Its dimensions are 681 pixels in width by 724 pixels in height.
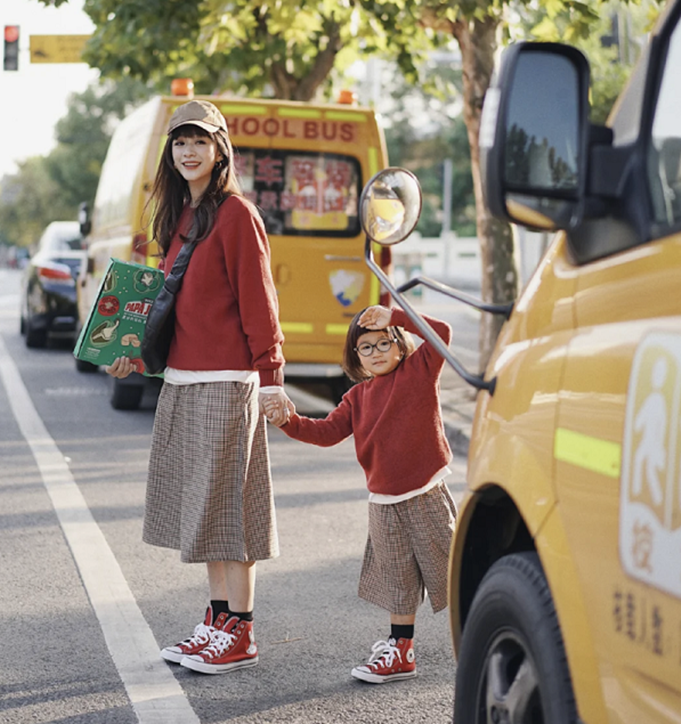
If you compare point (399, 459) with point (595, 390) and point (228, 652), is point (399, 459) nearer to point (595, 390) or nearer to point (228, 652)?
point (228, 652)

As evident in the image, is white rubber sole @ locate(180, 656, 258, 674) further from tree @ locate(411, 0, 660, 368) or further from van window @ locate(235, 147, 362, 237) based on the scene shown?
tree @ locate(411, 0, 660, 368)

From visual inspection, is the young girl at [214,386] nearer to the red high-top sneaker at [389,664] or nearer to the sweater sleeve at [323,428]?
the sweater sleeve at [323,428]

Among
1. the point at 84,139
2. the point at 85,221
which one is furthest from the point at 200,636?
the point at 84,139

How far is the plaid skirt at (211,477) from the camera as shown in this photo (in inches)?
176

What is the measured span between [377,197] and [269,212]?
7784 mm

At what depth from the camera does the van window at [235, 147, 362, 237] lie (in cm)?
1118

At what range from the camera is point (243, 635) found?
462 cm

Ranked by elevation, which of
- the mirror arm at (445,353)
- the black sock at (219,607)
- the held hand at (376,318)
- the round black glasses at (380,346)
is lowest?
the black sock at (219,607)

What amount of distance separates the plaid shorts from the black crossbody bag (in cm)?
88

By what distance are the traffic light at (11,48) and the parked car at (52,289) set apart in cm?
1047

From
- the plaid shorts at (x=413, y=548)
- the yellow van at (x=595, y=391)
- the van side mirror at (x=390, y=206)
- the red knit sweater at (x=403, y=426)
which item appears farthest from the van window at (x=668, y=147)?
the plaid shorts at (x=413, y=548)

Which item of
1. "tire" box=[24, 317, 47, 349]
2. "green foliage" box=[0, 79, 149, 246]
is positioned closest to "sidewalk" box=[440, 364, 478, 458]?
"tire" box=[24, 317, 47, 349]

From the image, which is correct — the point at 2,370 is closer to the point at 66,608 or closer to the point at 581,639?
the point at 66,608

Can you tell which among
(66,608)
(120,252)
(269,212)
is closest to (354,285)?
(269,212)
